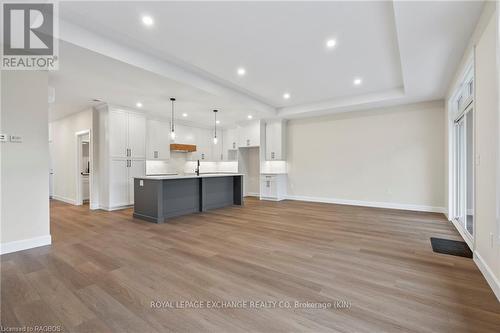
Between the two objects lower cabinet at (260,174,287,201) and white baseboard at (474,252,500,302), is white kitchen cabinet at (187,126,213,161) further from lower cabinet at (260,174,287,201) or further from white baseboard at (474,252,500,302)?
white baseboard at (474,252,500,302)

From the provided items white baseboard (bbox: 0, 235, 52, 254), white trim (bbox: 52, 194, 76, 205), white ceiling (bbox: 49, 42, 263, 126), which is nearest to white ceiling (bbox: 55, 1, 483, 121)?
white ceiling (bbox: 49, 42, 263, 126)

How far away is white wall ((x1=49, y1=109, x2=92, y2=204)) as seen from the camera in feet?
21.8

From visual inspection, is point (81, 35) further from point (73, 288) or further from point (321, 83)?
point (321, 83)

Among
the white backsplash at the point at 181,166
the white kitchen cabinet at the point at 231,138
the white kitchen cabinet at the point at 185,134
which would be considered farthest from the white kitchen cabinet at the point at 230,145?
the white kitchen cabinet at the point at 185,134

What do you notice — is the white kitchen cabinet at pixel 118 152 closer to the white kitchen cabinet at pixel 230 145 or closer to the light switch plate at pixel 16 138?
the light switch plate at pixel 16 138

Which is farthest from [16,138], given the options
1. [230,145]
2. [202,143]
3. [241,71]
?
[230,145]

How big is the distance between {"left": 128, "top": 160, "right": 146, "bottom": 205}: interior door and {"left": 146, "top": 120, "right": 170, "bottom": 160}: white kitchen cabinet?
612mm

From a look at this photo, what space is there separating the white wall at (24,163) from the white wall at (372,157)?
637cm

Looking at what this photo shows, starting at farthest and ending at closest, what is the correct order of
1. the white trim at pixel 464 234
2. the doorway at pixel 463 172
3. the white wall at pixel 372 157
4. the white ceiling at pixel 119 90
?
the white wall at pixel 372 157, the doorway at pixel 463 172, the white ceiling at pixel 119 90, the white trim at pixel 464 234

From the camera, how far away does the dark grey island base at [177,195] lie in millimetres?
4684

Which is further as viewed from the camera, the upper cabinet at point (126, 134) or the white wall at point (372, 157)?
the upper cabinet at point (126, 134)

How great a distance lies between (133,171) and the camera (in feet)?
21.0

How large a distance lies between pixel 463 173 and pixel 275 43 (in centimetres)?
429

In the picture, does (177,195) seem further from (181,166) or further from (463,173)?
(463,173)
